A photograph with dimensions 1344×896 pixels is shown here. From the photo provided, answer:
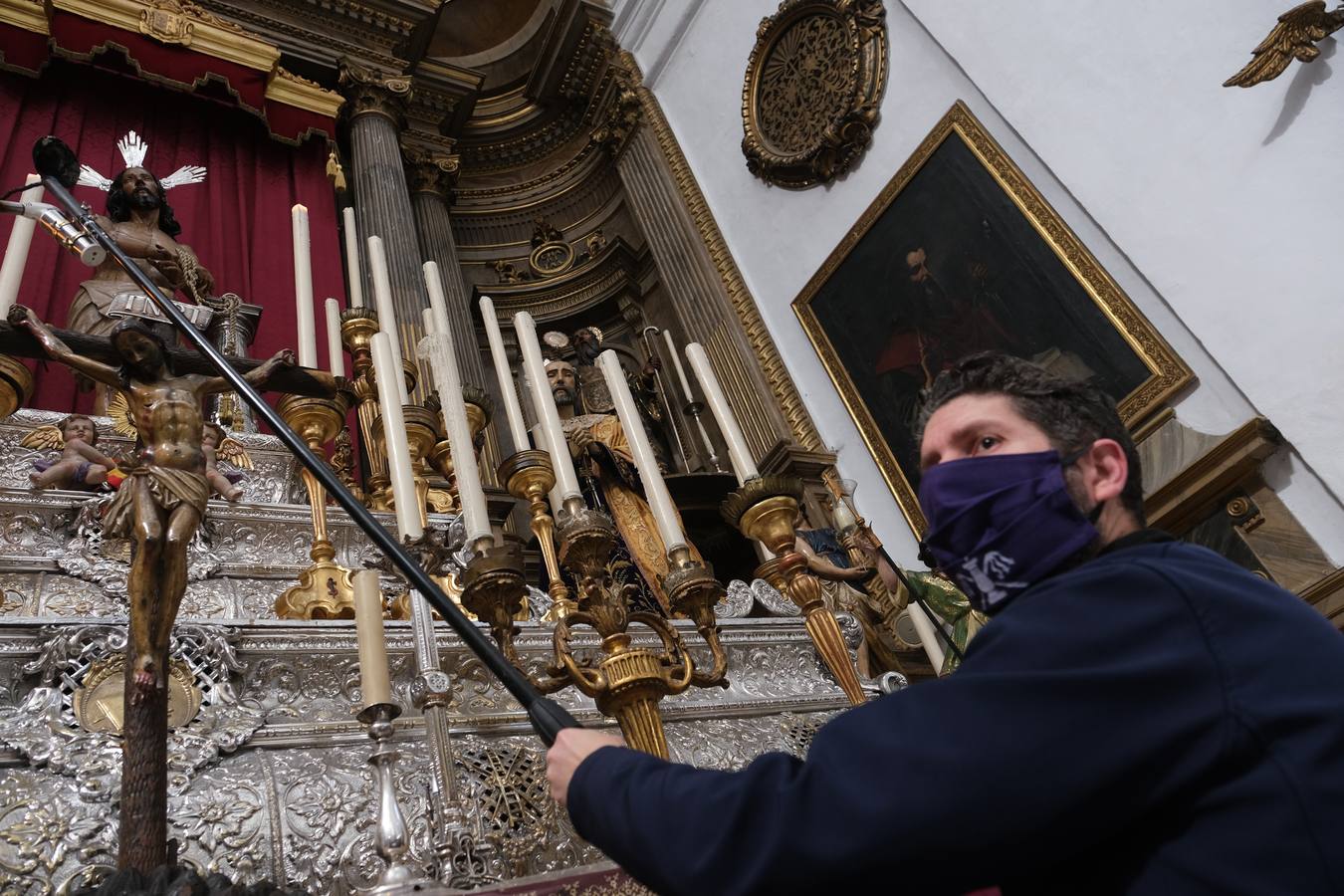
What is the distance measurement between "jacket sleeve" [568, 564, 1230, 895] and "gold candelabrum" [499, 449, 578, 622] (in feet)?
4.04

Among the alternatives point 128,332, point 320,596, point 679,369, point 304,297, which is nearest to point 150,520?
point 128,332

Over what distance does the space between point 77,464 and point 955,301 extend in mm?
3682

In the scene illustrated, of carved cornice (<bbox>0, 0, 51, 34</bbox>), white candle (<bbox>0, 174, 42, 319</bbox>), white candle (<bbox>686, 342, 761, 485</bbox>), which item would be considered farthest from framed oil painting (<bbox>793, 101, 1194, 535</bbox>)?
carved cornice (<bbox>0, 0, 51, 34</bbox>)

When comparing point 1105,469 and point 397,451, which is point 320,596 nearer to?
point 397,451

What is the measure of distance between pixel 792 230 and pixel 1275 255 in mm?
2944

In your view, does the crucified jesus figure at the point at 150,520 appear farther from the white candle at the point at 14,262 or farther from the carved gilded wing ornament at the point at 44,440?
the carved gilded wing ornament at the point at 44,440

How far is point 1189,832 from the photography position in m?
0.59

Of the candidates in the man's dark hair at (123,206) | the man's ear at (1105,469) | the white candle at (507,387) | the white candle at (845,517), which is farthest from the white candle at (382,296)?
the man's dark hair at (123,206)

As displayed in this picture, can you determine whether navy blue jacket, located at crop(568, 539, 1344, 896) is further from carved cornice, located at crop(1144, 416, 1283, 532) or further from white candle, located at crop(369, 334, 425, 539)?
carved cornice, located at crop(1144, 416, 1283, 532)

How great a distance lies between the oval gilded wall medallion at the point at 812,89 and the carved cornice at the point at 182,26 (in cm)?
335

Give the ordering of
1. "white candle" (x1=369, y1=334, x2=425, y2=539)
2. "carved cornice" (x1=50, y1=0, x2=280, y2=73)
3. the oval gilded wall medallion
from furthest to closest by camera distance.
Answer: "carved cornice" (x1=50, y1=0, x2=280, y2=73)
the oval gilded wall medallion
"white candle" (x1=369, y1=334, x2=425, y2=539)

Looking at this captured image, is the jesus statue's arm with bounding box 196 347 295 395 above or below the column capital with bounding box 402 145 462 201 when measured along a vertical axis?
below

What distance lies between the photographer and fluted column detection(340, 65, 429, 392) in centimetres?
570

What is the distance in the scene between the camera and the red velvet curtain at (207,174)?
17.4 feet
